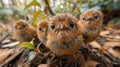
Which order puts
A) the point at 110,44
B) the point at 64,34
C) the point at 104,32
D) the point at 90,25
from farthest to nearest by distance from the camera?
the point at 104,32 → the point at 110,44 → the point at 90,25 → the point at 64,34

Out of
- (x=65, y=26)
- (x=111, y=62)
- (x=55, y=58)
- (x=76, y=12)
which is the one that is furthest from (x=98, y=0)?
(x=65, y=26)

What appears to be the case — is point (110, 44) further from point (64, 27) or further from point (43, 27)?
point (64, 27)

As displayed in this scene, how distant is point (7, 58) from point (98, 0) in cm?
225

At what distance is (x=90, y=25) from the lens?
245cm

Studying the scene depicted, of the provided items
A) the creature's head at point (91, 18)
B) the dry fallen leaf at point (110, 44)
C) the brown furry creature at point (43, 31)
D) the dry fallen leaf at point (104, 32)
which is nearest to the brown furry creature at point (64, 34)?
the brown furry creature at point (43, 31)

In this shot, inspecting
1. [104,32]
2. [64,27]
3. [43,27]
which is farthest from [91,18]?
[104,32]

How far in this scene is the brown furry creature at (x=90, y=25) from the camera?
2.39m

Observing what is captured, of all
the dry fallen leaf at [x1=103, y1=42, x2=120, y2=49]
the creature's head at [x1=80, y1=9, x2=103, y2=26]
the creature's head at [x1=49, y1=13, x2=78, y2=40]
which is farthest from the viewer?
the dry fallen leaf at [x1=103, y1=42, x2=120, y2=49]

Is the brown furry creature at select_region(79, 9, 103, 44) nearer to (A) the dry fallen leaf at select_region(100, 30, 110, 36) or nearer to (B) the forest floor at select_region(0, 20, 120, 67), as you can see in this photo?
(B) the forest floor at select_region(0, 20, 120, 67)

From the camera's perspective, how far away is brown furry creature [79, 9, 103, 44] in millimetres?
2389

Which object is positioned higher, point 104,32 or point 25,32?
point 25,32

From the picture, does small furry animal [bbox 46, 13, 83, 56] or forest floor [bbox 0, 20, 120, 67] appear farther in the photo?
forest floor [bbox 0, 20, 120, 67]

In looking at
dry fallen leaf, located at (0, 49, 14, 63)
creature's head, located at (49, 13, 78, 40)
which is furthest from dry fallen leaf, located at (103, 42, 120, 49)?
creature's head, located at (49, 13, 78, 40)

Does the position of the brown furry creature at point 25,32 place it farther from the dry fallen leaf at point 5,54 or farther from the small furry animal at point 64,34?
the small furry animal at point 64,34
